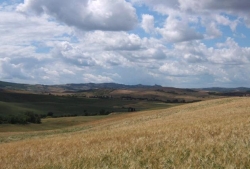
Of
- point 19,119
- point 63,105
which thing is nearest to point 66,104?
point 63,105

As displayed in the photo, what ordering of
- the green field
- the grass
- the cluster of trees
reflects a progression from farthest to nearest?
the grass → the green field → the cluster of trees

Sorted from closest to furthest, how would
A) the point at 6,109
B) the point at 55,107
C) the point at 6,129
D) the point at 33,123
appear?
the point at 6,129 < the point at 33,123 < the point at 6,109 < the point at 55,107

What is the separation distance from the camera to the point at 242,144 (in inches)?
334

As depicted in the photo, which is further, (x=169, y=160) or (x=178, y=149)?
(x=178, y=149)

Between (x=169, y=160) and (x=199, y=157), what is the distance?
0.64 m

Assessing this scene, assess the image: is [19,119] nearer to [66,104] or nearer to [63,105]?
[63,105]

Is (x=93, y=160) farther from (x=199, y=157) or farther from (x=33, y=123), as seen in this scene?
(x=33, y=123)

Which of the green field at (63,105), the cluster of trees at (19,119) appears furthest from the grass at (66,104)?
the cluster of trees at (19,119)

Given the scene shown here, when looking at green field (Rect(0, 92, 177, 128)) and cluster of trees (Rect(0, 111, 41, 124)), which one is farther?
green field (Rect(0, 92, 177, 128))

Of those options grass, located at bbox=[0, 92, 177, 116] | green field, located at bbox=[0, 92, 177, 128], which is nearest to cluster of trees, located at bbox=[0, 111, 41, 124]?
green field, located at bbox=[0, 92, 177, 128]

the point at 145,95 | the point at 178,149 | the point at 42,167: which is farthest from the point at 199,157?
the point at 145,95

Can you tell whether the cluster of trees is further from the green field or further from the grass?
the grass

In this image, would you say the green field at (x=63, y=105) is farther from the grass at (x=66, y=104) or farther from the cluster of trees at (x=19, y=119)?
the cluster of trees at (x=19, y=119)

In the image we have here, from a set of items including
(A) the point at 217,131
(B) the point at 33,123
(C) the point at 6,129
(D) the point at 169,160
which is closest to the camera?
(D) the point at 169,160
